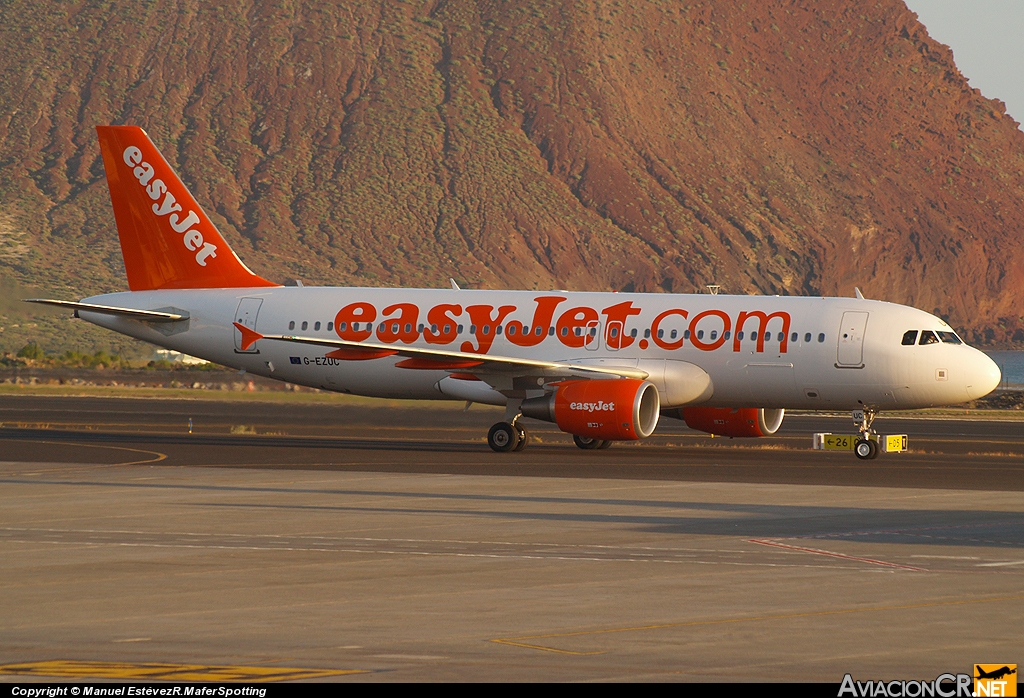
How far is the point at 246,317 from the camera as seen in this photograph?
41.8m

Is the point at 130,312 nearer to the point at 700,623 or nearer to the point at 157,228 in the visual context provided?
the point at 157,228

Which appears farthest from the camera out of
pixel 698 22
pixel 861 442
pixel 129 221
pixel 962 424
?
pixel 698 22

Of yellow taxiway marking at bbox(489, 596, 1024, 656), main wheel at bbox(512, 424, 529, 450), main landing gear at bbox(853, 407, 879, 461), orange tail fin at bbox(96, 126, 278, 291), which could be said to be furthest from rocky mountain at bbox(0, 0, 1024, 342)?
yellow taxiway marking at bbox(489, 596, 1024, 656)

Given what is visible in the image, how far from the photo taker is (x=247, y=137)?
152 meters

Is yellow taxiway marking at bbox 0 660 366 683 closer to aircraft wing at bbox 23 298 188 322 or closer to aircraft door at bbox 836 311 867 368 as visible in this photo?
aircraft door at bbox 836 311 867 368

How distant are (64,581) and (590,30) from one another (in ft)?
513

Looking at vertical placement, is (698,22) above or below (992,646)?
above

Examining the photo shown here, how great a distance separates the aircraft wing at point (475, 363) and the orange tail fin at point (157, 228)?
A: 20.0 ft

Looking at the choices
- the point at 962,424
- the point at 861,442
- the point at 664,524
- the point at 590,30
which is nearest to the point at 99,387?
the point at 962,424

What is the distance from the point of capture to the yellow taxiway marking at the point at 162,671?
10.8 metres

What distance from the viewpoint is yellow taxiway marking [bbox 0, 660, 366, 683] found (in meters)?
10.8

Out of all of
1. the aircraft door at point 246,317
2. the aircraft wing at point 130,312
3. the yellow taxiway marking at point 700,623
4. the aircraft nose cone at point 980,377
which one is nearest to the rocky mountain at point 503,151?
the aircraft wing at point 130,312

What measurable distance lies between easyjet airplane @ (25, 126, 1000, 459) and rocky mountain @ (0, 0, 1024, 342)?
85054 mm

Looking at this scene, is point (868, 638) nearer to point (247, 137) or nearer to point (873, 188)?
point (247, 137)
